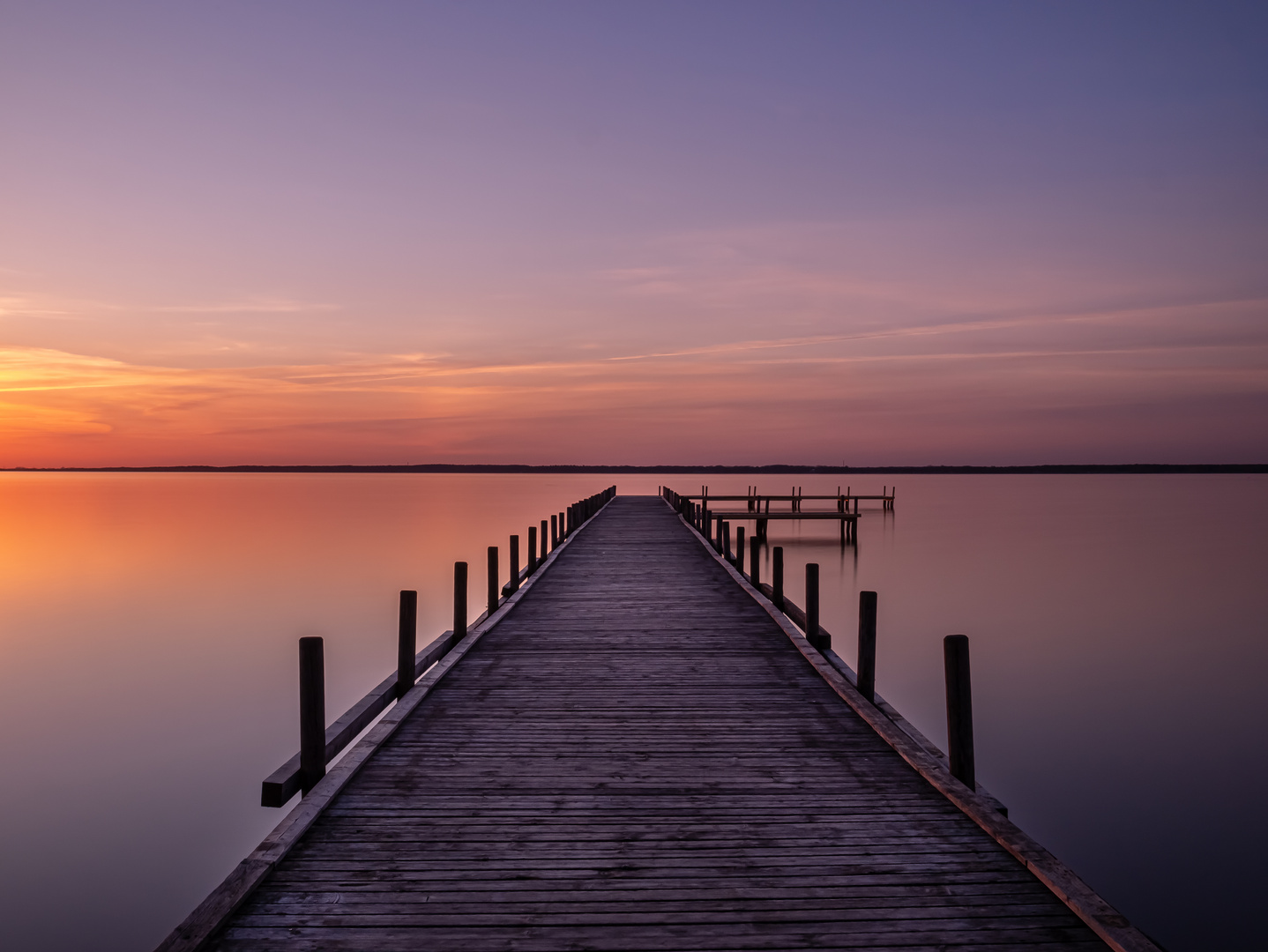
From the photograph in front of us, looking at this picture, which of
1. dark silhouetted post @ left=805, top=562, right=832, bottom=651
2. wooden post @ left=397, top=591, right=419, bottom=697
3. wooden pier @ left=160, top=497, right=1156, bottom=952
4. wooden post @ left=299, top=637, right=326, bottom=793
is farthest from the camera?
dark silhouetted post @ left=805, top=562, right=832, bottom=651

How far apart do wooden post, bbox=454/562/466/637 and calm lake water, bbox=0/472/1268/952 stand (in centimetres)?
301

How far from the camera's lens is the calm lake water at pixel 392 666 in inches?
290

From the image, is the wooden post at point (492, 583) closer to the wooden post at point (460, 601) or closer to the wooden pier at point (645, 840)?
the wooden post at point (460, 601)

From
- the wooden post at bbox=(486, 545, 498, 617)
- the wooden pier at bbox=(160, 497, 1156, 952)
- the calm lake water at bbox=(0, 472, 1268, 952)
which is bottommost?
the calm lake water at bbox=(0, 472, 1268, 952)

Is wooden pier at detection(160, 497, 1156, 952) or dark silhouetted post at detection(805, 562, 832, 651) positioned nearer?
wooden pier at detection(160, 497, 1156, 952)

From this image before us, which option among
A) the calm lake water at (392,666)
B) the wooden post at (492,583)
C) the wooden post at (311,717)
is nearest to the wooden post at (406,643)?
the wooden post at (311,717)

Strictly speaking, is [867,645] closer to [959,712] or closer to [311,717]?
[959,712]

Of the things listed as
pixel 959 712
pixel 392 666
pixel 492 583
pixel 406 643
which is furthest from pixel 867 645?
→ pixel 392 666

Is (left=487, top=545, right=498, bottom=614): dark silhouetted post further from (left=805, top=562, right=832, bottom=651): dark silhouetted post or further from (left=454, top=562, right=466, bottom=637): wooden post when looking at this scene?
(left=805, top=562, right=832, bottom=651): dark silhouetted post

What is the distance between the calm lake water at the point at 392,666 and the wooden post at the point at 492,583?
11.1 feet

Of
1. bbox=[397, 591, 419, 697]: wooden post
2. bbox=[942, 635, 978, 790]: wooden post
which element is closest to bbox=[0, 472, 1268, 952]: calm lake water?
bbox=[397, 591, 419, 697]: wooden post

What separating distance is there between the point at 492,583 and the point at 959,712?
7.79 m

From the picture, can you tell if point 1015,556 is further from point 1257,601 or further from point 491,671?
point 491,671

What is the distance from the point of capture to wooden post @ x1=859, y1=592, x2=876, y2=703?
687cm
